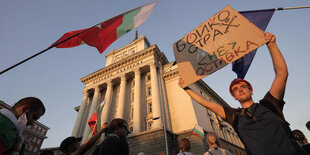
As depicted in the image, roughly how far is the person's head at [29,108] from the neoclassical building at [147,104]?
13.6 meters

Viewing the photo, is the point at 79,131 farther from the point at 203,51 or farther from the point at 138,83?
the point at 203,51

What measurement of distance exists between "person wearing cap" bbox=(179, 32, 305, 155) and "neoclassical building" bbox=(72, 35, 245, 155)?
13.6 meters

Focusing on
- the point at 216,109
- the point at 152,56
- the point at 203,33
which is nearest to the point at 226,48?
the point at 203,33

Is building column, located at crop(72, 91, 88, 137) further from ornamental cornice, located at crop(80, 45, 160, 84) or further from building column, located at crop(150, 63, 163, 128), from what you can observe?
building column, located at crop(150, 63, 163, 128)

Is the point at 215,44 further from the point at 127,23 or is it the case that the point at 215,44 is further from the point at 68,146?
the point at 68,146

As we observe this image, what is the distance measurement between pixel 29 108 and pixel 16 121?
1.60 ft

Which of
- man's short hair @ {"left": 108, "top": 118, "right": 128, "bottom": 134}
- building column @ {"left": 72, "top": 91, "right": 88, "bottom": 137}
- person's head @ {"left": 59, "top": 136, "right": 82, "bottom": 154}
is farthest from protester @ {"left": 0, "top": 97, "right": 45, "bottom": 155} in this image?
building column @ {"left": 72, "top": 91, "right": 88, "bottom": 137}

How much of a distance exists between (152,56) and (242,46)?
23.2 m

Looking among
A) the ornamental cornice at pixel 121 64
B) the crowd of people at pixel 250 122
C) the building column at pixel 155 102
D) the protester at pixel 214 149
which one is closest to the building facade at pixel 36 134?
the ornamental cornice at pixel 121 64

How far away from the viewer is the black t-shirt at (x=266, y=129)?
1594mm

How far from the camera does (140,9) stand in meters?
5.91

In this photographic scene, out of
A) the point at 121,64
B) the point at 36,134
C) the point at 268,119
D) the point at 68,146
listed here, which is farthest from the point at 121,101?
the point at 36,134

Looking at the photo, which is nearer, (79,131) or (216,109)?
(216,109)

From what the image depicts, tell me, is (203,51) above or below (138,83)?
below
